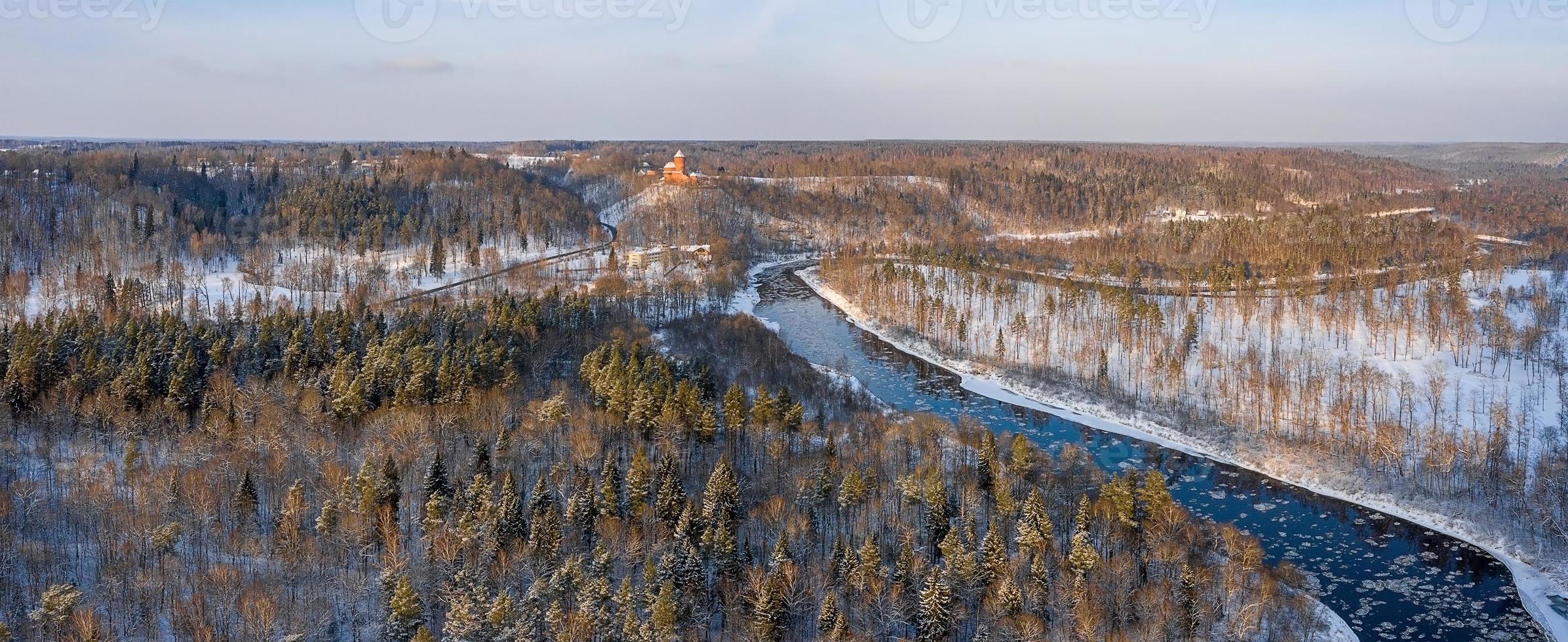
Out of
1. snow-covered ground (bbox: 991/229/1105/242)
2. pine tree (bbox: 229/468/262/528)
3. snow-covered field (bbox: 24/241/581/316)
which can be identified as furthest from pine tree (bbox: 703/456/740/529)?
snow-covered ground (bbox: 991/229/1105/242)

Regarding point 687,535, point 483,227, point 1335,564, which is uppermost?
point 483,227

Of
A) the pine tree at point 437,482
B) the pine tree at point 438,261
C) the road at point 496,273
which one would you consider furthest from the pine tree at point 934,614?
the pine tree at point 438,261

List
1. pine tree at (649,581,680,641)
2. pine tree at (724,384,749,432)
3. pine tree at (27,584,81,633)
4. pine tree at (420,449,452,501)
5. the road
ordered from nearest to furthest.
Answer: pine tree at (27,584,81,633) < pine tree at (649,581,680,641) < pine tree at (420,449,452,501) < pine tree at (724,384,749,432) < the road

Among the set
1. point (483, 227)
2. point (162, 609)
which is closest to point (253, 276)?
point (483, 227)

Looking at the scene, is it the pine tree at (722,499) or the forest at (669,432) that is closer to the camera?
the forest at (669,432)

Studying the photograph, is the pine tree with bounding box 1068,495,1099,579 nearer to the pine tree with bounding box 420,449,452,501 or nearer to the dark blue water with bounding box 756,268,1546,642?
the dark blue water with bounding box 756,268,1546,642

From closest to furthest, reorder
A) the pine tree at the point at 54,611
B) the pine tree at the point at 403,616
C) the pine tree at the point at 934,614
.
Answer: the pine tree at the point at 54,611
the pine tree at the point at 403,616
the pine tree at the point at 934,614

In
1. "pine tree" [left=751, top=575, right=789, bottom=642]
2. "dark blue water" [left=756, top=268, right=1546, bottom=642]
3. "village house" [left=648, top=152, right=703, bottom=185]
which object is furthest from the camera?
"village house" [left=648, top=152, right=703, bottom=185]

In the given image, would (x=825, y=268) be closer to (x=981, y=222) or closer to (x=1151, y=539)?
(x=981, y=222)

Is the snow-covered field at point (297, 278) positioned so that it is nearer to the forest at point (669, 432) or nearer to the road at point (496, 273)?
the forest at point (669, 432)
